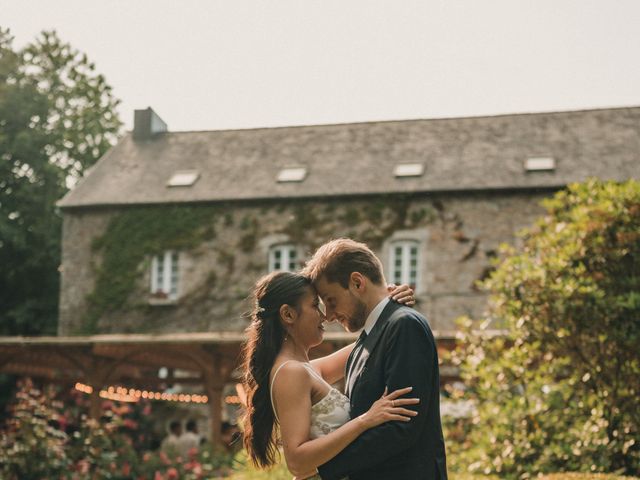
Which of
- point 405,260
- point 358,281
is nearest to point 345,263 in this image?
point 358,281

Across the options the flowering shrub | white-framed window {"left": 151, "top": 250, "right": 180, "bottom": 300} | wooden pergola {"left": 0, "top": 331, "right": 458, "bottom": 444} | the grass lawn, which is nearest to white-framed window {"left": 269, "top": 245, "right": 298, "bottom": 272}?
white-framed window {"left": 151, "top": 250, "right": 180, "bottom": 300}

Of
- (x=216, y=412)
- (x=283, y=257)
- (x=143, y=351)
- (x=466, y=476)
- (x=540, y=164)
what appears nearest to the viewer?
(x=466, y=476)

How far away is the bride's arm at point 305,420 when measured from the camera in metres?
2.99

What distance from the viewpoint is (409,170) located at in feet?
64.6

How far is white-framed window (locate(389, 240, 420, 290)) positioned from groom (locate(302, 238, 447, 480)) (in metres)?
15.6

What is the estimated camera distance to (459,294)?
18.5m

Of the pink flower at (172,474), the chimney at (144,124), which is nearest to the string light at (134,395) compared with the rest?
the pink flower at (172,474)

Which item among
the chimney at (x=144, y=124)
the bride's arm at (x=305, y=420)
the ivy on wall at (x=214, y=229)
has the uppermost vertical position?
the chimney at (x=144, y=124)

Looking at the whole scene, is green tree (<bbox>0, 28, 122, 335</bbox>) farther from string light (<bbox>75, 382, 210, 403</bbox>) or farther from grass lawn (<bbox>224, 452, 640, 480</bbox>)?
grass lawn (<bbox>224, 452, 640, 480</bbox>)

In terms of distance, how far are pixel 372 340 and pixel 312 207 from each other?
651 inches

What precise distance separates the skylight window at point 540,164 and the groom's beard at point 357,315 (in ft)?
52.9

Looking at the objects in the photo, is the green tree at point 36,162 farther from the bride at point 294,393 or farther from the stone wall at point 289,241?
the bride at point 294,393

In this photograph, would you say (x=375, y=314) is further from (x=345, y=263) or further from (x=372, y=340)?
(x=345, y=263)

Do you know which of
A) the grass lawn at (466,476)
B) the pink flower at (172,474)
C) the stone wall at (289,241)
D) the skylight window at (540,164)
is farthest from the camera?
the skylight window at (540,164)
